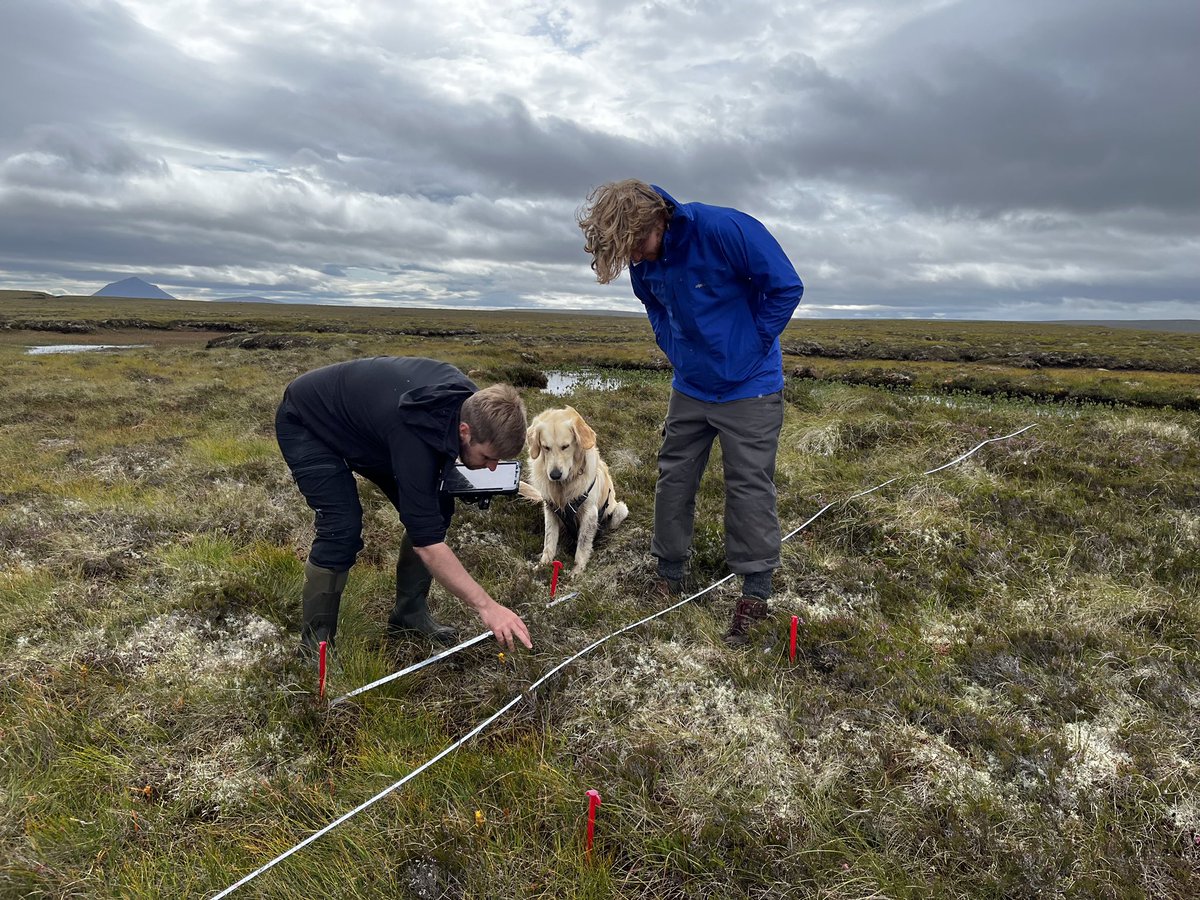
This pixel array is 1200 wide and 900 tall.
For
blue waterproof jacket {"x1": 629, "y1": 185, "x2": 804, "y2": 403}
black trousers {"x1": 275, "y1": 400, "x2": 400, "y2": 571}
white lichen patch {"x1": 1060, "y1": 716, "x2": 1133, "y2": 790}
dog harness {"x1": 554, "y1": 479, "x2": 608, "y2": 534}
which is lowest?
white lichen patch {"x1": 1060, "y1": 716, "x2": 1133, "y2": 790}

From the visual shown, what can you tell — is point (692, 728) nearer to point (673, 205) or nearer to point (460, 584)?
point (460, 584)

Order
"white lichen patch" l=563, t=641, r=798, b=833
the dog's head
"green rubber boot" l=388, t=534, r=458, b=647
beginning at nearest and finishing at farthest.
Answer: "white lichen patch" l=563, t=641, r=798, b=833, "green rubber boot" l=388, t=534, r=458, b=647, the dog's head

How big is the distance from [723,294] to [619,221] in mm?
918

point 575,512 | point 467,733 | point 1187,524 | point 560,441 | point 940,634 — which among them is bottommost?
point 467,733

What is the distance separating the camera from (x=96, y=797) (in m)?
3.03

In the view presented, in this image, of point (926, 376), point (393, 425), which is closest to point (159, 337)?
point (926, 376)

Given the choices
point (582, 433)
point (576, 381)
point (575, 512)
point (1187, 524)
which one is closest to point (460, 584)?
point (582, 433)

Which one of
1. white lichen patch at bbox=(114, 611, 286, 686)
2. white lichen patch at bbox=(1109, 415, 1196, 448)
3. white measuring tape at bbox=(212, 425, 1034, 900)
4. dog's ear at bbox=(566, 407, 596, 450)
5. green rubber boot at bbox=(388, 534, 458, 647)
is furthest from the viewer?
white lichen patch at bbox=(1109, 415, 1196, 448)

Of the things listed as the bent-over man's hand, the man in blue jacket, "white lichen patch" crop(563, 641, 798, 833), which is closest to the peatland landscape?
"white lichen patch" crop(563, 641, 798, 833)

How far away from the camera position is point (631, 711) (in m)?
3.75

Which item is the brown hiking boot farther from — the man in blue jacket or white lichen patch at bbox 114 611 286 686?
white lichen patch at bbox 114 611 286 686

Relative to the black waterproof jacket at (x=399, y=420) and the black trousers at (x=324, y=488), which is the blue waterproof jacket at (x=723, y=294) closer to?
the black waterproof jacket at (x=399, y=420)

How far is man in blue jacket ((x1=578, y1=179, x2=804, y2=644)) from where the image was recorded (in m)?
3.95

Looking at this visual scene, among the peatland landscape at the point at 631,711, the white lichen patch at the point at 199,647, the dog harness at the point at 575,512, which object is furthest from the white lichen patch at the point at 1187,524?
the white lichen patch at the point at 199,647
